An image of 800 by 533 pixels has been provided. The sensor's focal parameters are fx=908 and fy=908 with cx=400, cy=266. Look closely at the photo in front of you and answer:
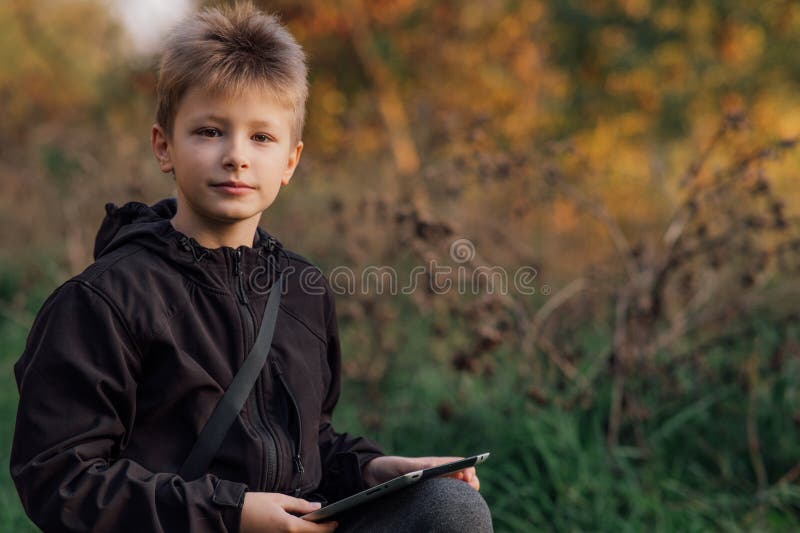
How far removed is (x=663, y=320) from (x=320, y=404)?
280 centimetres

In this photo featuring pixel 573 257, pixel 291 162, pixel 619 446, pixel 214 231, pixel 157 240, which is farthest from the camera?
pixel 573 257

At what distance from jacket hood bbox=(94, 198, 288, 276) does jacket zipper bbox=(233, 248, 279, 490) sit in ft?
0.09

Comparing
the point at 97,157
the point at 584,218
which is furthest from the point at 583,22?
the point at 97,157

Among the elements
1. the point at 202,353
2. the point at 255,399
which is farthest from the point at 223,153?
the point at 255,399

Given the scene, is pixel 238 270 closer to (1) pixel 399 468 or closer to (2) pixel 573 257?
(1) pixel 399 468

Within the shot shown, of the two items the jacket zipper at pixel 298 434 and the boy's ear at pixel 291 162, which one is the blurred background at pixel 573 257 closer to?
the boy's ear at pixel 291 162

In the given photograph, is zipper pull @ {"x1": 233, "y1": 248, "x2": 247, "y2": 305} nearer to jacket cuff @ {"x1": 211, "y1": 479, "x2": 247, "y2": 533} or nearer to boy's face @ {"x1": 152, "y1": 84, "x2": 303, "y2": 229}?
boy's face @ {"x1": 152, "y1": 84, "x2": 303, "y2": 229}

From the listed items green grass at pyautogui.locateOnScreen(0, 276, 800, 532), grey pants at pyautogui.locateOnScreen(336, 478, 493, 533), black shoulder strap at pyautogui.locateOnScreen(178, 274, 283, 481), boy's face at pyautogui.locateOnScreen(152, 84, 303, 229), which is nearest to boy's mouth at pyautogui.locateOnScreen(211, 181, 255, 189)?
boy's face at pyautogui.locateOnScreen(152, 84, 303, 229)

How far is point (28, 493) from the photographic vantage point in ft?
5.55

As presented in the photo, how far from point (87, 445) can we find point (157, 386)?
7.2 inches

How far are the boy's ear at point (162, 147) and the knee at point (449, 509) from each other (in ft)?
2.97

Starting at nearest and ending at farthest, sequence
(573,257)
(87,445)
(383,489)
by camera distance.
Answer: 1. (87,445)
2. (383,489)
3. (573,257)

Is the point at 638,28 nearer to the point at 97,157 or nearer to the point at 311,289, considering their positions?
the point at 97,157

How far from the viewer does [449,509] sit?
1817 millimetres
